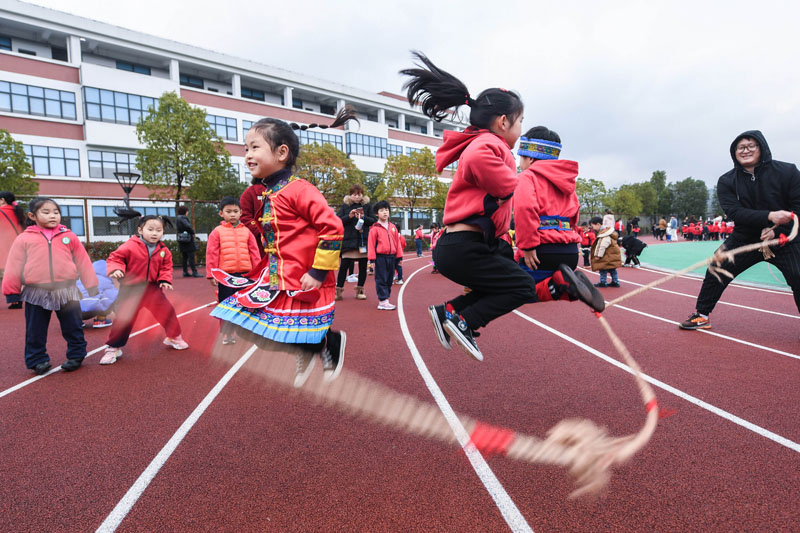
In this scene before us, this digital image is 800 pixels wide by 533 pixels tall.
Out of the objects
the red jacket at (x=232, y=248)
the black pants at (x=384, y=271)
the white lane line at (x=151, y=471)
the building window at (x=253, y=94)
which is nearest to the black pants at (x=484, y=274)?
the white lane line at (x=151, y=471)

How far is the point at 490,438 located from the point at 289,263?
68.2 inches

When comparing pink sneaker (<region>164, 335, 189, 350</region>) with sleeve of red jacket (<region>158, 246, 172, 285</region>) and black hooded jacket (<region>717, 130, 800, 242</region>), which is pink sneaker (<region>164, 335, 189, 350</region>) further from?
black hooded jacket (<region>717, 130, 800, 242</region>)

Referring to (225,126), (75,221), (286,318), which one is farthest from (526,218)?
(225,126)

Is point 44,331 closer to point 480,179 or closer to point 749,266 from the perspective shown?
point 480,179

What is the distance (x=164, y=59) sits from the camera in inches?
Answer: 1337

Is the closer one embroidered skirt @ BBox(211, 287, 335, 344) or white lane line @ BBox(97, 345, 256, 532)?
white lane line @ BBox(97, 345, 256, 532)

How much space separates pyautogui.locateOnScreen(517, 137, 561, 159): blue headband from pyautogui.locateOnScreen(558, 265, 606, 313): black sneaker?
2.95 ft

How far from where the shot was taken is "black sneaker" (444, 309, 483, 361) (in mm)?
2887

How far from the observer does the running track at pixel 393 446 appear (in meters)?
2.12

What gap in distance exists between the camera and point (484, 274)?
291 centimetres

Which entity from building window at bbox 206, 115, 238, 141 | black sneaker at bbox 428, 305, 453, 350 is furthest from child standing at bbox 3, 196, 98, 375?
building window at bbox 206, 115, 238, 141

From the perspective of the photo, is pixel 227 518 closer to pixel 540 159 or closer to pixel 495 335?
pixel 540 159

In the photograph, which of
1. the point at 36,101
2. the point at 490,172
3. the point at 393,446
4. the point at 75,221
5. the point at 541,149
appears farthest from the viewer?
the point at 36,101

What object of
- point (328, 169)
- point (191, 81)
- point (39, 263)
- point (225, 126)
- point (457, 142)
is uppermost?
point (191, 81)
